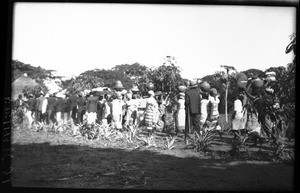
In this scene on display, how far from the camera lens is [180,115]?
6406 millimetres

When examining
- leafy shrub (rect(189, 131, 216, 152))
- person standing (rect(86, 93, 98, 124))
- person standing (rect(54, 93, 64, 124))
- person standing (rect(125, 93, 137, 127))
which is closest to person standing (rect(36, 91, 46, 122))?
person standing (rect(54, 93, 64, 124))

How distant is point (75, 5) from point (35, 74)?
3.76 feet

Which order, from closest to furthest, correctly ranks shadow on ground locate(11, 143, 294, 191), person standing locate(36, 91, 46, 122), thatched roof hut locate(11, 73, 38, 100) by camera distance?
shadow on ground locate(11, 143, 294, 191) < thatched roof hut locate(11, 73, 38, 100) < person standing locate(36, 91, 46, 122)

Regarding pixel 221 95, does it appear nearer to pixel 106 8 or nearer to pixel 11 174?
pixel 106 8

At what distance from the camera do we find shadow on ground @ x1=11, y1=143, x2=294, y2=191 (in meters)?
6.25

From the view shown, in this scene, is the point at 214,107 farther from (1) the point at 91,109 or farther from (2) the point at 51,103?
(2) the point at 51,103

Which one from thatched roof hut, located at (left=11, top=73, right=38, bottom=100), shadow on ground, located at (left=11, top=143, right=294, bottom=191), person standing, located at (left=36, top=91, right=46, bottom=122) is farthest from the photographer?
person standing, located at (left=36, top=91, right=46, bottom=122)

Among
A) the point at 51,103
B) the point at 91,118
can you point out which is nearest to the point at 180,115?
the point at 91,118

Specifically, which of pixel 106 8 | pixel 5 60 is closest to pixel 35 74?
pixel 5 60

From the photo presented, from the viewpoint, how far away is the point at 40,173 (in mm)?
6336

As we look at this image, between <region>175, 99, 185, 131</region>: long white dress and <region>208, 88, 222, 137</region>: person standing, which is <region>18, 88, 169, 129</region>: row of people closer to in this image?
<region>175, 99, 185, 131</region>: long white dress

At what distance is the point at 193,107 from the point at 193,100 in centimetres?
10

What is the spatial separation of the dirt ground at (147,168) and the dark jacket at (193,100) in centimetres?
45

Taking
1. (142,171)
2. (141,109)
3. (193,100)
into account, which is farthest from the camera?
(141,109)
